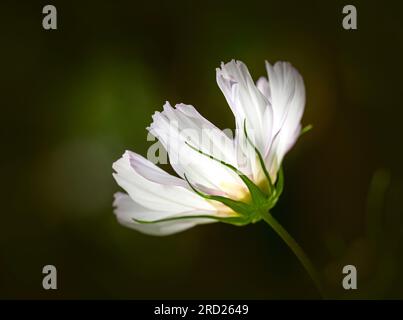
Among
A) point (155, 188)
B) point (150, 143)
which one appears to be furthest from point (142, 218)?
point (150, 143)

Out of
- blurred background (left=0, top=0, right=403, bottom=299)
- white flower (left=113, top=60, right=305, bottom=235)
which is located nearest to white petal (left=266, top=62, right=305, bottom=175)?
white flower (left=113, top=60, right=305, bottom=235)

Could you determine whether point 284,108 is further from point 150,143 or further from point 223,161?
point 150,143

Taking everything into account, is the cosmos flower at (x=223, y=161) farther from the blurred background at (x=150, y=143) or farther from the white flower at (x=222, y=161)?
the blurred background at (x=150, y=143)

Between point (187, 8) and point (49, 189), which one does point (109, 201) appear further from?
point (187, 8)

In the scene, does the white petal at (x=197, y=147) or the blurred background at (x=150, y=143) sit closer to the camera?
the white petal at (x=197, y=147)

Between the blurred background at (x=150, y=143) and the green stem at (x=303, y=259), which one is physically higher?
the blurred background at (x=150, y=143)

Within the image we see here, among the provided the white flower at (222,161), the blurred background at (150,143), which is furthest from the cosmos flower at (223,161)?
the blurred background at (150,143)

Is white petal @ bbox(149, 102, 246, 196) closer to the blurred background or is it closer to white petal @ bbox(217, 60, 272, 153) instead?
white petal @ bbox(217, 60, 272, 153)
